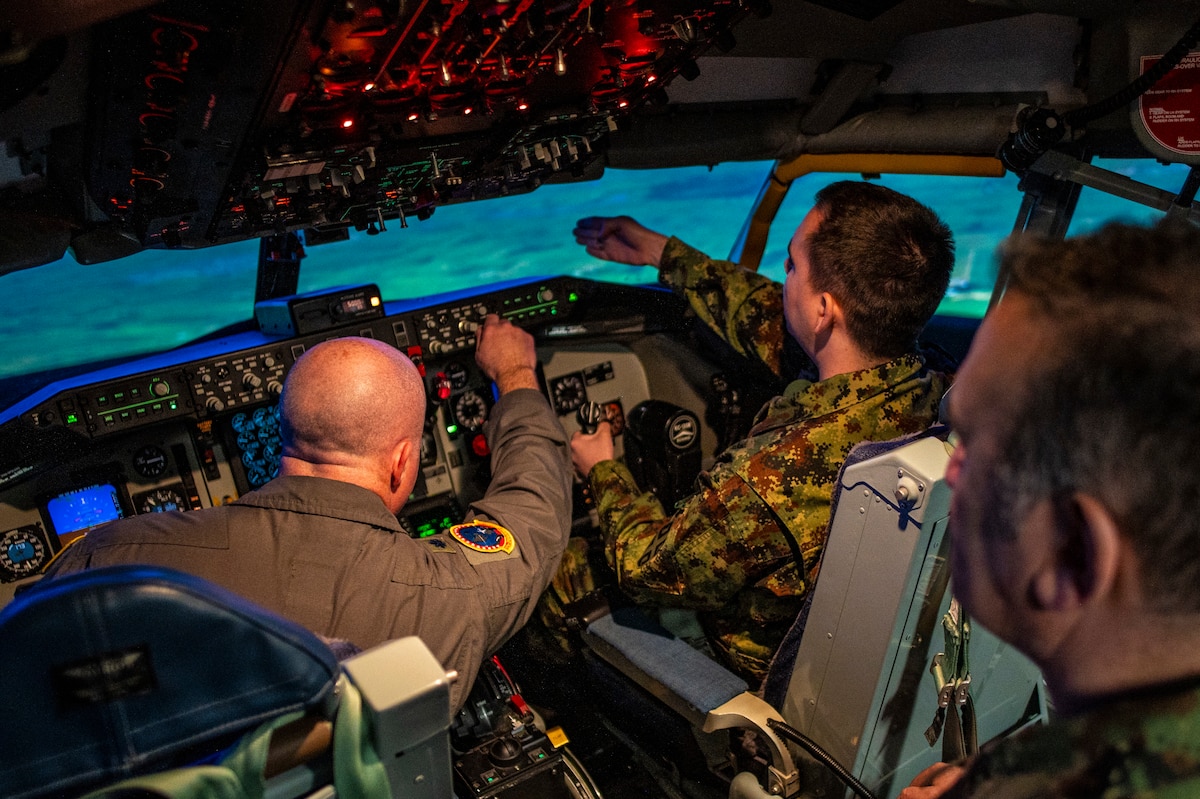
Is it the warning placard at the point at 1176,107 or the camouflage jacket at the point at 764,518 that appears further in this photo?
the warning placard at the point at 1176,107

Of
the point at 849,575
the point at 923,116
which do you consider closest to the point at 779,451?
the point at 849,575

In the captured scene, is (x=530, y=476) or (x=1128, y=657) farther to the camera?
(x=530, y=476)

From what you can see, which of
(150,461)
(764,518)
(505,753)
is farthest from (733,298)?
(150,461)

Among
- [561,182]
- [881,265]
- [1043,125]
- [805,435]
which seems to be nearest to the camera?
[805,435]

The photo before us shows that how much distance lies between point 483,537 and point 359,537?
0.32 m

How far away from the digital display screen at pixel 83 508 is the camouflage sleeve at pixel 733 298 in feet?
6.19

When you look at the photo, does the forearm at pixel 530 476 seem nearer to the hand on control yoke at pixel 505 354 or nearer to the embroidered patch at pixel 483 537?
the embroidered patch at pixel 483 537

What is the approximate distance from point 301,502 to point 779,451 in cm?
99

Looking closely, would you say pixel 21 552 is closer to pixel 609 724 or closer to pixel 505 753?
pixel 505 753

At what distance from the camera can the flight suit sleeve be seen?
5.76 feet

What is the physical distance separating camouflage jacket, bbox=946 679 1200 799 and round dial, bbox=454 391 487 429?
95.9 inches

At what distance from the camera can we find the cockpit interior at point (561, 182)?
4.92 feet

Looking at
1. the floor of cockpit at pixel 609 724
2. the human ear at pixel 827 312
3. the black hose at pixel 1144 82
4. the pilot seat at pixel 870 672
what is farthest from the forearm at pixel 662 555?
the black hose at pixel 1144 82

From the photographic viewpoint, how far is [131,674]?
30.5 inches
